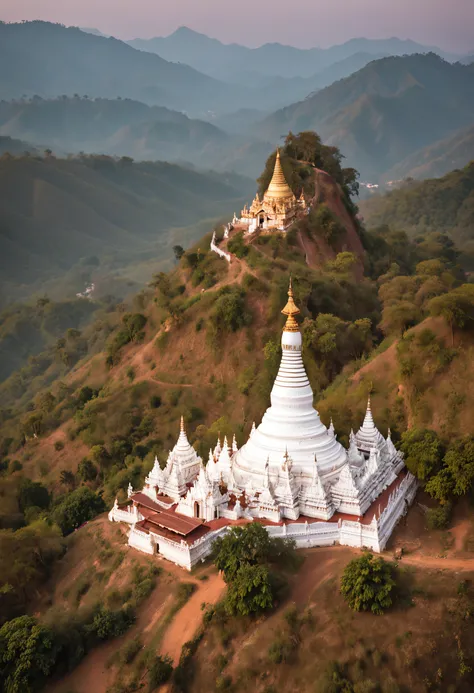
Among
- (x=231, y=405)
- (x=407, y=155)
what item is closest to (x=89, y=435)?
(x=231, y=405)

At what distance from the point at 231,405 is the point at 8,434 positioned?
19.5 meters

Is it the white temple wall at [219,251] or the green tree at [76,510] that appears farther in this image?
the white temple wall at [219,251]

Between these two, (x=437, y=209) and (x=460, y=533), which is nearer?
(x=460, y=533)

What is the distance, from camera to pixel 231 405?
151 feet

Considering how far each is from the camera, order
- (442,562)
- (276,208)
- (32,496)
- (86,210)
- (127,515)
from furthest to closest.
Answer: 1. (86,210)
2. (276,208)
3. (32,496)
4. (127,515)
5. (442,562)

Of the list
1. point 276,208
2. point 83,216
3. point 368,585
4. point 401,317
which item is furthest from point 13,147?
point 368,585

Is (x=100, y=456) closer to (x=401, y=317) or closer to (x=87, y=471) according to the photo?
(x=87, y=471)

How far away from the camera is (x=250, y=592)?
79.8 feet

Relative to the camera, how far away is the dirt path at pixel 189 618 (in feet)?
81.8

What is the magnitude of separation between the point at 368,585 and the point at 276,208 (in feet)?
119

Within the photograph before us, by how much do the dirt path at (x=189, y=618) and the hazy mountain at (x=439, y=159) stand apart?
133m

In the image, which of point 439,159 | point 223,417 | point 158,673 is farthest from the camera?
point 439,159

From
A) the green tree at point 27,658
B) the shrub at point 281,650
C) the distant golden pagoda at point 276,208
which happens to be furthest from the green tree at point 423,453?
the distant golden pagoda at point 276,208

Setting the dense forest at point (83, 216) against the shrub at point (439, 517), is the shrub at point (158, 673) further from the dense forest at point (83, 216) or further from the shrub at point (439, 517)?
the dense forest at point (83, 216)
